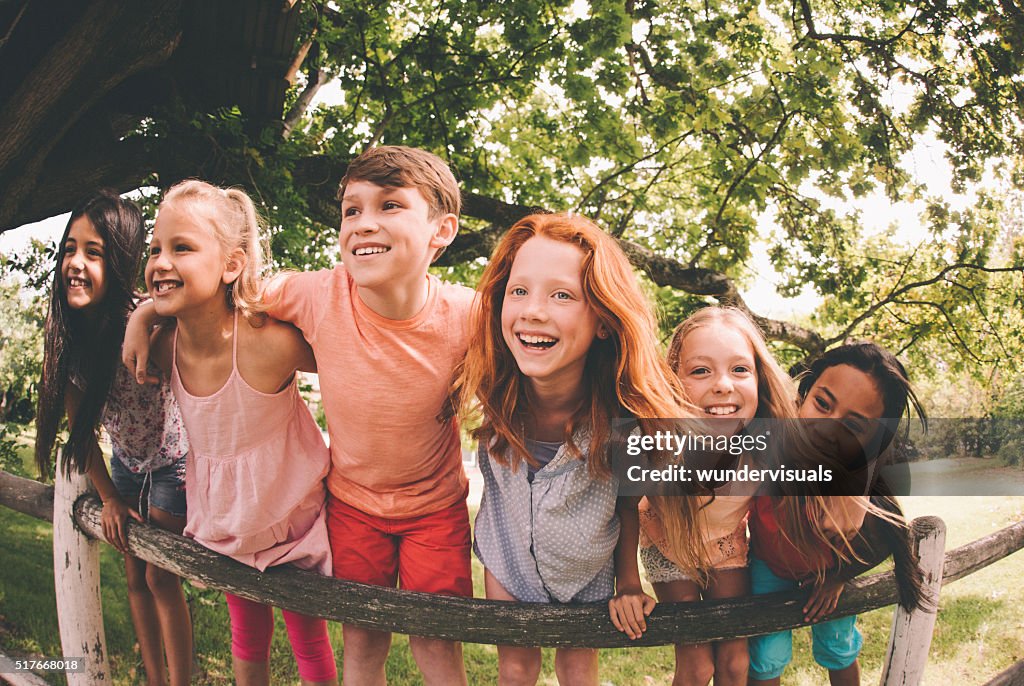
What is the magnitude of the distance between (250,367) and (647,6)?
12.5 ft

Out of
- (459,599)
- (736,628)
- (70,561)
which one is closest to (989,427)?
(736,628)

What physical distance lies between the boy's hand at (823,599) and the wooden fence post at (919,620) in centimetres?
38

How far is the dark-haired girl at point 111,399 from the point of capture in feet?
7.48

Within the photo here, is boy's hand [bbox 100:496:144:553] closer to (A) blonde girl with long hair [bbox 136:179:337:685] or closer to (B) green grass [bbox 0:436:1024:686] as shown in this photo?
(A) blonde girl with long hair [bbox 136:179:337:685]

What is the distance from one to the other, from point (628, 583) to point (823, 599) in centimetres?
66

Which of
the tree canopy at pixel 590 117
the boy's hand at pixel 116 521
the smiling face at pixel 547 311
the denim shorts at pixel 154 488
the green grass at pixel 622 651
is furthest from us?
the green grass at pixel 622 651

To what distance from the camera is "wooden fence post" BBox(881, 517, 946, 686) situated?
2152 mm

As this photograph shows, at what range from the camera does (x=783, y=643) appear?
7.66 feet

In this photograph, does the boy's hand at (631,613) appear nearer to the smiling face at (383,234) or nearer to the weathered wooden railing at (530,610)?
the weathered wooden railing at (530,610)

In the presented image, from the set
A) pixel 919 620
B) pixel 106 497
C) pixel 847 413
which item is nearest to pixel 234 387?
pixel 106 497

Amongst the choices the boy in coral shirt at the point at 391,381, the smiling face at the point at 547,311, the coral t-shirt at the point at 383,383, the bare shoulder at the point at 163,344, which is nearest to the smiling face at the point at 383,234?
the boy in coral shirt at the point at 391,381

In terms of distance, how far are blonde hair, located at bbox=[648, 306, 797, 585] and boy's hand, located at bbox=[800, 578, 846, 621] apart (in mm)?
324

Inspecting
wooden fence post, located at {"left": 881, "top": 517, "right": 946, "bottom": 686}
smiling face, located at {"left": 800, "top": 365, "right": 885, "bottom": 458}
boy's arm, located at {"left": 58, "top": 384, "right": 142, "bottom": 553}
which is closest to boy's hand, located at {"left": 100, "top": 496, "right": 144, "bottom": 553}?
boy's arm, located at {"left": 58, "top": 384, "right": 142, "bottom": 553}

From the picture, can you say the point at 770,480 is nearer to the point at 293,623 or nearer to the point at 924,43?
the point at 293,623
